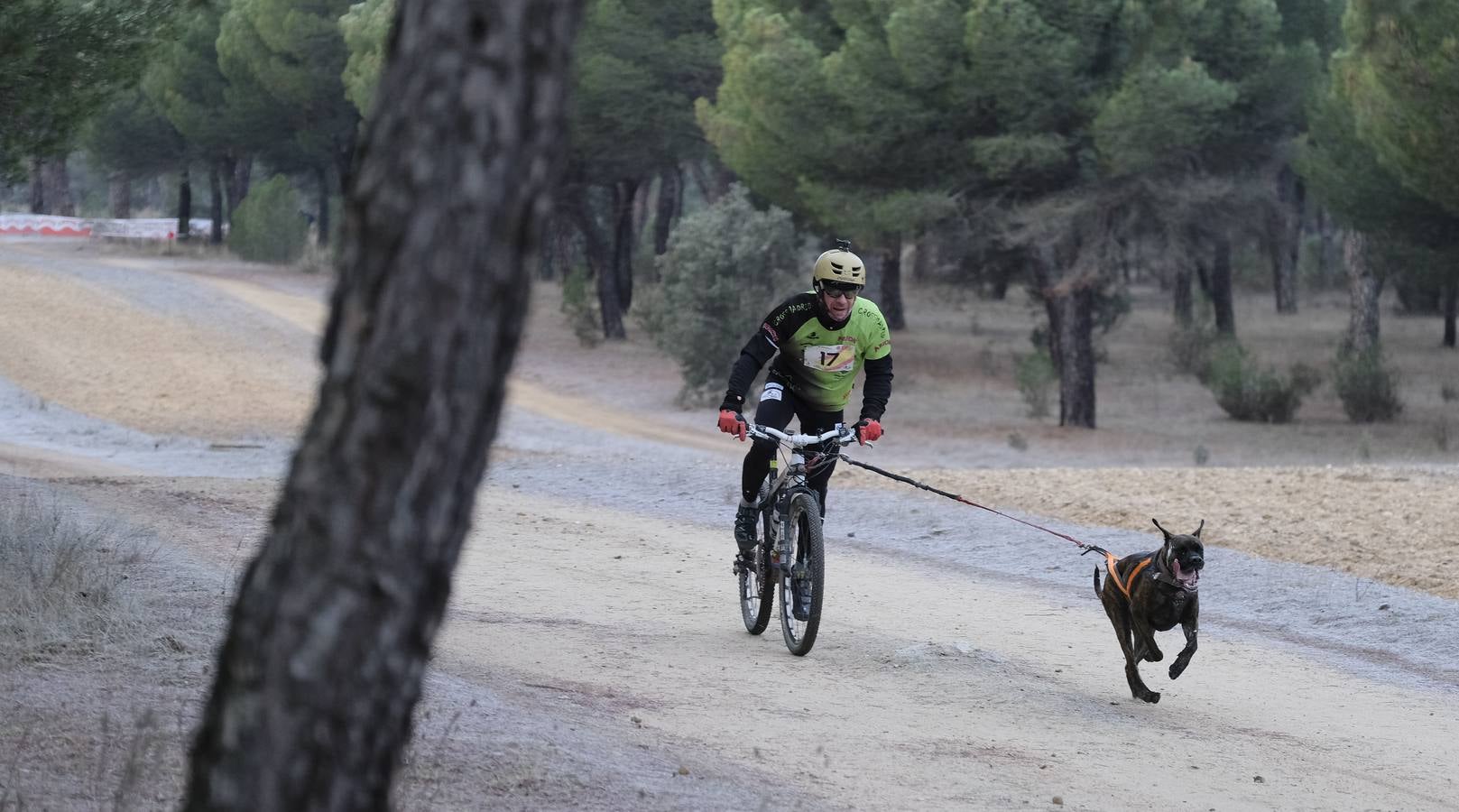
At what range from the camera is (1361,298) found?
36375 mm

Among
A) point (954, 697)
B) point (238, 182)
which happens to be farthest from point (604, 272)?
point (954, 697)

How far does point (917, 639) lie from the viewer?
994 centimetres

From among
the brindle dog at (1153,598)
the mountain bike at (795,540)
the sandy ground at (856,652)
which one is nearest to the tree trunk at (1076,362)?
the sandy ground at (856,652)

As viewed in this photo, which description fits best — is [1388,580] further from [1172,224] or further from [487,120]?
[1172,224]

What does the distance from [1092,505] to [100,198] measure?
95.5 metres

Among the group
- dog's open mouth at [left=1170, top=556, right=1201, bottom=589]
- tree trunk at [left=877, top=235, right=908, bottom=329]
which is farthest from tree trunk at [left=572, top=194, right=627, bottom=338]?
dog's open mouth at [left=1170, top=556, right=1201, bottom=589]

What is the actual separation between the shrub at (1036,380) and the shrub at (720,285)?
439 centimetres

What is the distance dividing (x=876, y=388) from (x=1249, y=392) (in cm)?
2232

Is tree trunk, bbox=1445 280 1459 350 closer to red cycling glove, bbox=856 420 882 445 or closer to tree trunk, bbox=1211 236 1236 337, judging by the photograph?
tree trunk, bbox=1211 236 1236 337

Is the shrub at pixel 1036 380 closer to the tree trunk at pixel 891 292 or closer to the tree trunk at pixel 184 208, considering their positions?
the tree trunk at pixel 891 292

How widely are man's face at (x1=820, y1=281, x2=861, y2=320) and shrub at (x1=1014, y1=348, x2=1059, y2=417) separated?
70.5 feet

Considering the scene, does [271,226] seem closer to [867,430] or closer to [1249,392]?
[1249,392]

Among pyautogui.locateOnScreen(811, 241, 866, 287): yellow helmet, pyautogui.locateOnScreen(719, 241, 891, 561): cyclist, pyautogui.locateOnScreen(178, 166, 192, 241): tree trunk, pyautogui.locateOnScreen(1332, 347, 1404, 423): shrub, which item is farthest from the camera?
pyautogui.locateOnScreen(178, 166, 192, 241): tree trunk

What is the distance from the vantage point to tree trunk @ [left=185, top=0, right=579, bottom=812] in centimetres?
307
